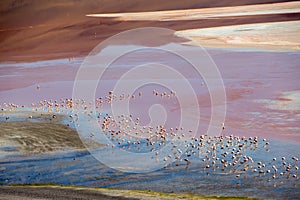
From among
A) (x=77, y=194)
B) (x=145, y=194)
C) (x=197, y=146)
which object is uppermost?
(x=197, y=146)

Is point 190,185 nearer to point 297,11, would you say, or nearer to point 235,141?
point 235,141

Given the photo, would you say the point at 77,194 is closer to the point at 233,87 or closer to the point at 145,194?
the point at 145,194

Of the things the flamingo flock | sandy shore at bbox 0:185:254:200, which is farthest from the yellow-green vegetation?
the flamingo flock

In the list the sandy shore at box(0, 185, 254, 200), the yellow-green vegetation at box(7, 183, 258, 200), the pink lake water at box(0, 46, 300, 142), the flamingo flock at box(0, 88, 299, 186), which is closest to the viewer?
the sandy shore at box(0, 185, 254, 200)

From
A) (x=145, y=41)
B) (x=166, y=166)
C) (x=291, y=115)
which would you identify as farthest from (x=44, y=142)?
(x=145, y=41)

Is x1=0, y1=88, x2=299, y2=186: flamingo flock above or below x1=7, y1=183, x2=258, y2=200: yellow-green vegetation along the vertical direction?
above

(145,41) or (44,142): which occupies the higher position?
(145,41)

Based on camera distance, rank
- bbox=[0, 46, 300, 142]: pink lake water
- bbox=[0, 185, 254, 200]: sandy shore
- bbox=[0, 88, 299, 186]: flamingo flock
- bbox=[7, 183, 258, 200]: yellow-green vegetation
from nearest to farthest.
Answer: bbox=[0, 185, 254, 200]: sandy shore, bbox=[7, 183, 258, 200]: yellow-green vegetation, bbox=[0, 88, 299, 186]: flamingo flock, bbox=[0, 46, 300, 142]: pink lake water

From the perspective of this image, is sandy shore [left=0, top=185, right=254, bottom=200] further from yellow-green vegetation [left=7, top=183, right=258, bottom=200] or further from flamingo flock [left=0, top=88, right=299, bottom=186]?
flamingo flock [left=0, top=88, right=299, bottom=186]

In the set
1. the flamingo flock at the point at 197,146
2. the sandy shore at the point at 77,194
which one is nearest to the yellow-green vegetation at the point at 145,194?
the sandy shore at the point at 77,194

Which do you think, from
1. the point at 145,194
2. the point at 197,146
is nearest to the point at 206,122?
the point at 197,146

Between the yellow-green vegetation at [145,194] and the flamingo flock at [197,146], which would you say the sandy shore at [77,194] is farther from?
the flamingo flock at [197,146]
